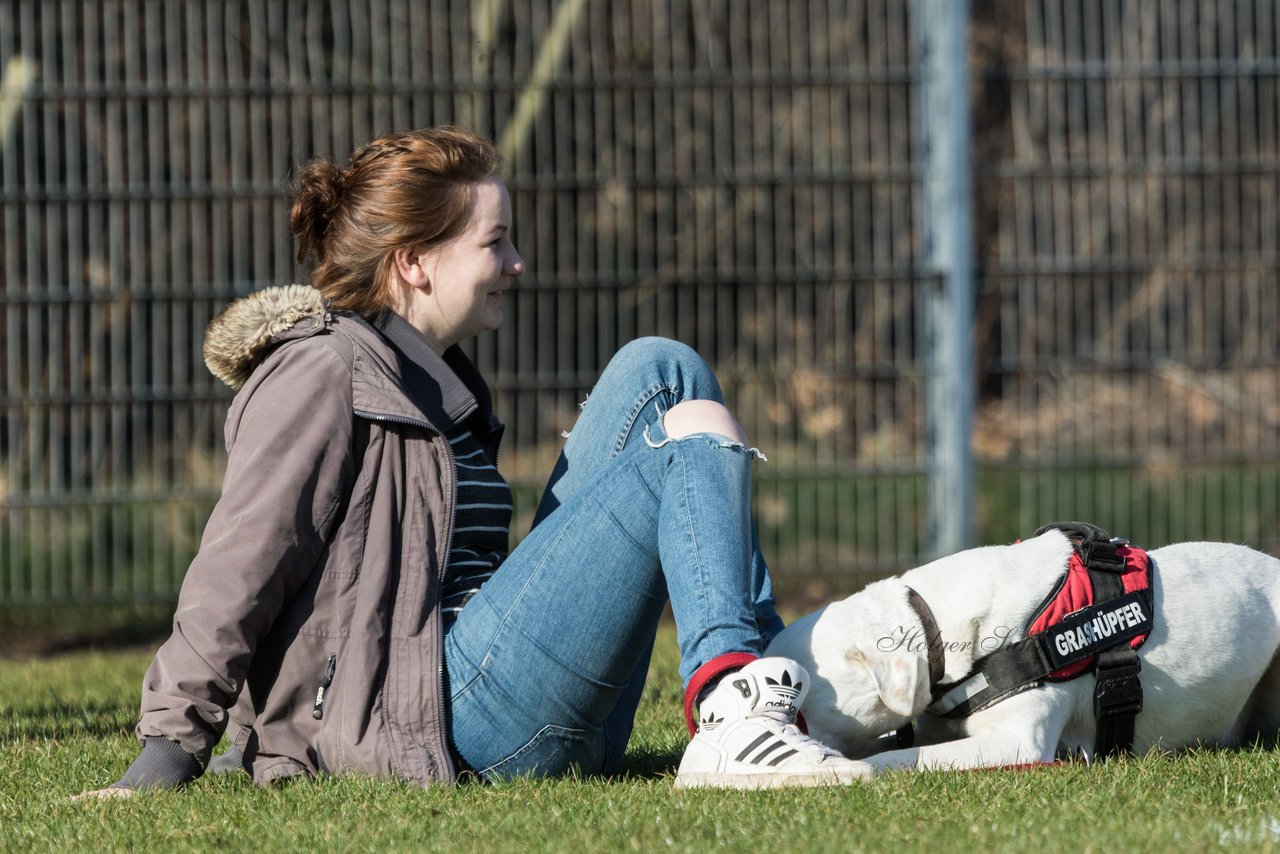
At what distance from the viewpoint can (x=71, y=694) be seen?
503cm

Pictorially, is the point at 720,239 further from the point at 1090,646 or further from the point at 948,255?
the point at 1090,646

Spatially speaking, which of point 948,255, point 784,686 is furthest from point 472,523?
point 948,255

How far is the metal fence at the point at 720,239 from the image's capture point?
682 centimetres

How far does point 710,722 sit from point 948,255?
4.53 meters

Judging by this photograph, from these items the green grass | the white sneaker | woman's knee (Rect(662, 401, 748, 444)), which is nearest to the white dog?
the green grass

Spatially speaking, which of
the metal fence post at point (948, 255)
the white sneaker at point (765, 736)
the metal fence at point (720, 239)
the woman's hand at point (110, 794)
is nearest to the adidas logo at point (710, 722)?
the white sneaker at point (765, 736)

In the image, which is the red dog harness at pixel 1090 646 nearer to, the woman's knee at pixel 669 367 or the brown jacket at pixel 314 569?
the woman's knee at pixel 669 367

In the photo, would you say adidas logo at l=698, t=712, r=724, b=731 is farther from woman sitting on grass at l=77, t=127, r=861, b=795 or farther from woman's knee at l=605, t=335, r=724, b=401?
woman's knee at l=605, t=335, r=724, b=401

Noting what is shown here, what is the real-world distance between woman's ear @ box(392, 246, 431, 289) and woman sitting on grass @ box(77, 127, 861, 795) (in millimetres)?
224

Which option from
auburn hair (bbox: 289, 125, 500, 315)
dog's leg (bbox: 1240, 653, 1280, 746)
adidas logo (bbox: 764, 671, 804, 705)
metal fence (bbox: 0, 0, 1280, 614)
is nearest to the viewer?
adidas logo (bbox: 764, 671, 804, 705)

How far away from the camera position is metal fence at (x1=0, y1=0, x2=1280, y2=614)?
268 inches

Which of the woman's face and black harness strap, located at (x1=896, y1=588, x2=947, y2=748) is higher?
the woman's face

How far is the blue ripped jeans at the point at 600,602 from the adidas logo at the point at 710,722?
0.09 metres

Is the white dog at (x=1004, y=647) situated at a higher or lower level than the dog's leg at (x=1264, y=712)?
higher
